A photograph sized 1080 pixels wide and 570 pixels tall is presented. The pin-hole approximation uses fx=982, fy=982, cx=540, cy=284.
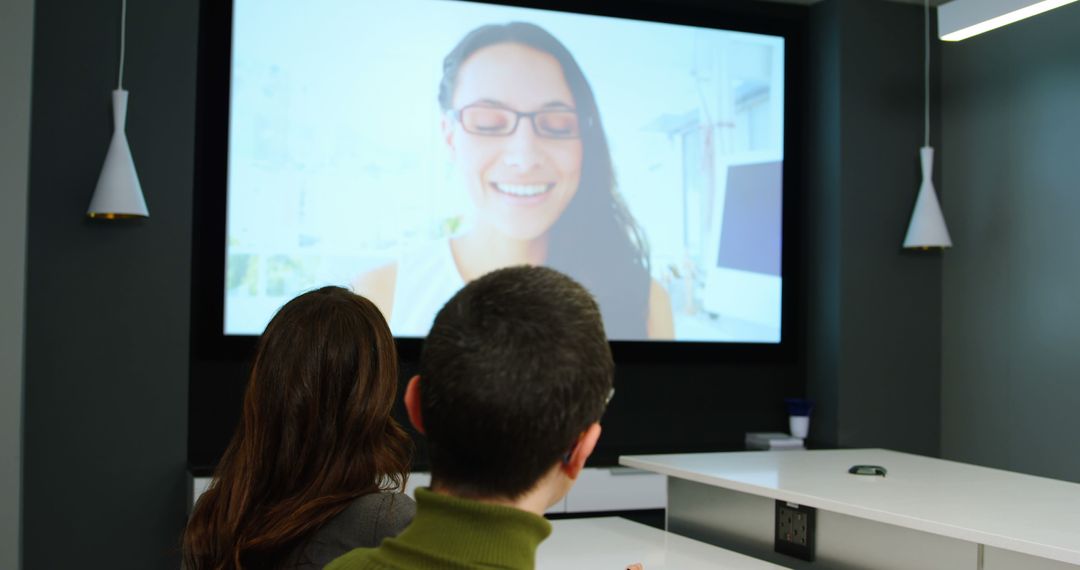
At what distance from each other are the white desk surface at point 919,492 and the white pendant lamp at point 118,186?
183cm

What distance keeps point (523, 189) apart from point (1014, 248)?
2160 millimetres

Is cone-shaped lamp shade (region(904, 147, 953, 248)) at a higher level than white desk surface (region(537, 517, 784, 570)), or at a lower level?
higher

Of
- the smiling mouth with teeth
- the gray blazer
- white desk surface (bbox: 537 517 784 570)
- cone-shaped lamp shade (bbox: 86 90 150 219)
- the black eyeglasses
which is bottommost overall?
white desk surface (bbox: 537 517 784 570)

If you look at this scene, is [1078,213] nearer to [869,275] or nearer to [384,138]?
[869,275]

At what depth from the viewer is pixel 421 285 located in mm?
3922

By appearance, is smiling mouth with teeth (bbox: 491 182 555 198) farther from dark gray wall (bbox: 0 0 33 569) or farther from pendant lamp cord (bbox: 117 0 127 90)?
dark gray wall (bbox: 0 0 33 569)

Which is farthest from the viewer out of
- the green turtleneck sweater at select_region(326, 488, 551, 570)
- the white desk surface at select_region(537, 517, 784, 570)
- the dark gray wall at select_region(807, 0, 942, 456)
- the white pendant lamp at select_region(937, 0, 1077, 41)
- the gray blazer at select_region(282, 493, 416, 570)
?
the dark gray wall at select_region(807, 0, 942, 456)

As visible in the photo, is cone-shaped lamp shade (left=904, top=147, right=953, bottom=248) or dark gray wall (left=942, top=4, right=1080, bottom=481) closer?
dark gray wall (left=942, top=4, right=1080, bottom=481)

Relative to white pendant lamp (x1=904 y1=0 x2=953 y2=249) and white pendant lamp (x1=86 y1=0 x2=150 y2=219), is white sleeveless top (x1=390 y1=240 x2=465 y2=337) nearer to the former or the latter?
white pendant lamp (x1=86 y1=0 x2=150 y2=219)

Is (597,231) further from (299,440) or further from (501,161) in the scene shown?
(299,440)

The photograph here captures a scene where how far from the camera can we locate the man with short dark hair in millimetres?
786

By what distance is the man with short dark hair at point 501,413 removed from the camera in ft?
2.58

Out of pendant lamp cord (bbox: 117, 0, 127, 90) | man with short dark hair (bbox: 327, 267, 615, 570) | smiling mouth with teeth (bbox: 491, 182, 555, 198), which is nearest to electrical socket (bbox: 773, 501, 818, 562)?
man with short dark hair (bbox: 327, 267, 615, 570)

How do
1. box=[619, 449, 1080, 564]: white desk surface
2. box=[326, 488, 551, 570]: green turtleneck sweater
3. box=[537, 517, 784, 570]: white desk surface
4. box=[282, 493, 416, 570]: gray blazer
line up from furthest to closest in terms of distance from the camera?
1. box=[537, 517, 784, 570]: white desk surface
2. box=[619, 449, 1080, 564]: white desk surface
3. box=[282, 493, 416, 570]: gray blazer
4. box=[326, 488, 551, 570]: green turtleneck sweater
